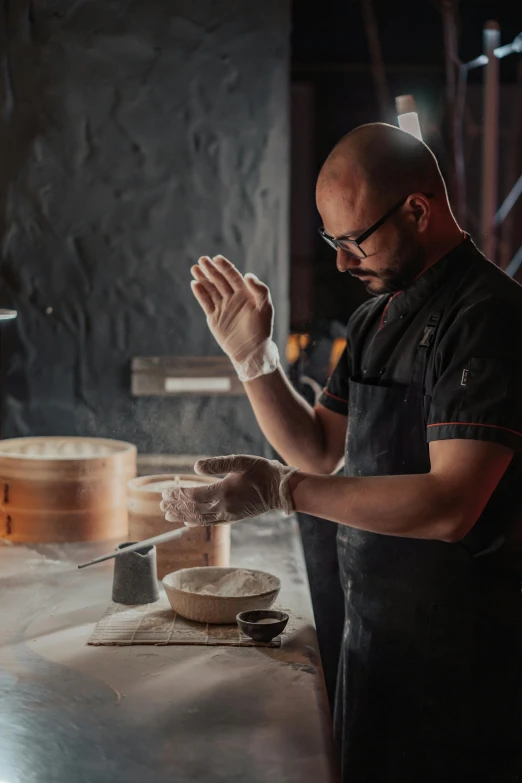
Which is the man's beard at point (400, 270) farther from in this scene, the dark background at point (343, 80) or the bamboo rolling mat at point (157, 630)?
the dark background at point (343, 80)

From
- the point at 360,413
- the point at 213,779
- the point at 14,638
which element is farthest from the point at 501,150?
the point at 213,779

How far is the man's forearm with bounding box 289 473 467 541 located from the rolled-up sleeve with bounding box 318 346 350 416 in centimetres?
59

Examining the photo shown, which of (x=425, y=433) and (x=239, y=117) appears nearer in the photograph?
(x=425, y=433)

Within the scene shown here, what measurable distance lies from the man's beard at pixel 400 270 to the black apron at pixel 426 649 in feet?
0.51

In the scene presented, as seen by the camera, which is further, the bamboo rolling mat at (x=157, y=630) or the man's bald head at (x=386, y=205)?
the man's bald head at (x=386, y=205)

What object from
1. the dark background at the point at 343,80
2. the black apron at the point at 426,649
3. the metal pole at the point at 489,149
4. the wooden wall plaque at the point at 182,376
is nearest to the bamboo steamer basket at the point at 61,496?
the wooden wall plaque at the point at 182,376

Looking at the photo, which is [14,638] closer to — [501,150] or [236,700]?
[236,700]

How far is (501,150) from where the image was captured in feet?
14.8

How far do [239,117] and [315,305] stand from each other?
1.20 metres

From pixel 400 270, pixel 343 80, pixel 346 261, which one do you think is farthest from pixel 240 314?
pixel 343 80

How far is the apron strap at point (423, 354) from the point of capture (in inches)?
78.3

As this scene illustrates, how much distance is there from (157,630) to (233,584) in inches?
9.6

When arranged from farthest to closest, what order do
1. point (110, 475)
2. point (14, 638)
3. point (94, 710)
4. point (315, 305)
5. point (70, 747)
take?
point (315, 305) < point (110, 475) < point (14, 638) < point (94, 710) < point (70, 747)

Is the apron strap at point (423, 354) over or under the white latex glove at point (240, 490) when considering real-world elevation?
over
